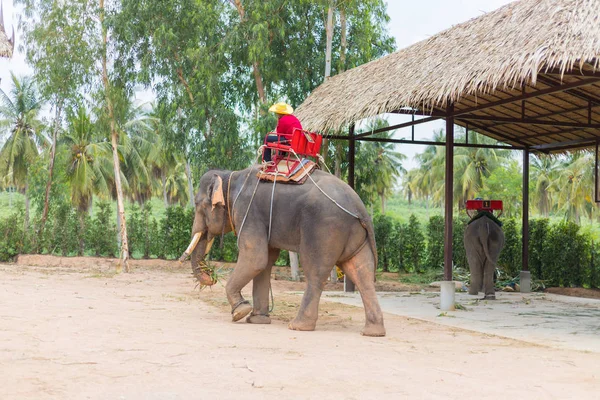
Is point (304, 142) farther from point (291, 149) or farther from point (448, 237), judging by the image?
point (448, 237)

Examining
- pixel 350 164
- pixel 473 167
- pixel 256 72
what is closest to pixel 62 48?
pixel 256 72

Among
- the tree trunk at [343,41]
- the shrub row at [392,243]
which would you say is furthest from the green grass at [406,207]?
the tree trunk at [343,41]

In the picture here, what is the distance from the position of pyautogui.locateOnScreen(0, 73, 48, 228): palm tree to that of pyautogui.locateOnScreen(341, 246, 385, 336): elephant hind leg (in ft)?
98.3

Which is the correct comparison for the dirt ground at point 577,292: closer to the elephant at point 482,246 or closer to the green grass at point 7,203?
the elephant at point 482,246

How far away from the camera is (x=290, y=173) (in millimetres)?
8469

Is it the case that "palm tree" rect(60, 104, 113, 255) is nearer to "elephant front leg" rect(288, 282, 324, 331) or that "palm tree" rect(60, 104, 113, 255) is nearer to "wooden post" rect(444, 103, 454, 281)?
"wooden post" rect(444, 103, 454, 281)

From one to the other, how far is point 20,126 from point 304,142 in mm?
30895

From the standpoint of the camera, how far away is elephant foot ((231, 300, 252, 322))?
28.2 feet

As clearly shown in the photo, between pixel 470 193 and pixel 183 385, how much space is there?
40.4 m

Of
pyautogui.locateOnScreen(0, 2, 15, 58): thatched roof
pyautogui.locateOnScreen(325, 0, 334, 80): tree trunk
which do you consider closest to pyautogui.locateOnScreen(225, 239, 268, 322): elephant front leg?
pyautogui.locateOnScreen(325, 0, 334, 80): tree trunk

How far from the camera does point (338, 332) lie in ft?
26.9

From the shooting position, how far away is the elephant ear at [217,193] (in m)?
8.89

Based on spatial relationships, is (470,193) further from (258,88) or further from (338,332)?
(338,332)

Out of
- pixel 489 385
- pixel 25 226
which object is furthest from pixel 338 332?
pixel 25 226
